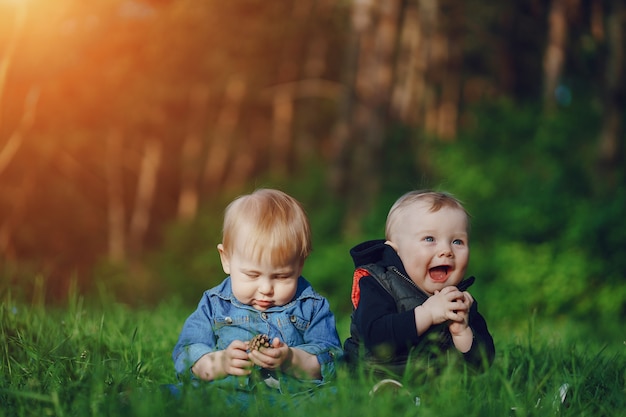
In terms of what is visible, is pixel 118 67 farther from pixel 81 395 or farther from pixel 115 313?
pixel 81 395

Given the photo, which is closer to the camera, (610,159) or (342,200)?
(610,159)

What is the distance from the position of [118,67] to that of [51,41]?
677cm

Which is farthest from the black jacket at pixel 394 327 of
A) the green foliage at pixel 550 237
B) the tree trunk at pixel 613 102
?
the tree trunk at pixel 613 102

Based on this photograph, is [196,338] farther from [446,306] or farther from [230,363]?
[446,306]

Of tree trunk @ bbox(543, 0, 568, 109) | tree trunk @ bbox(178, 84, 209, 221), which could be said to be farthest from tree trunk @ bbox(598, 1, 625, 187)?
tree trunk @ bbox(178, 84, 209, 221)

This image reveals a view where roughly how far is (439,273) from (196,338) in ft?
3.51

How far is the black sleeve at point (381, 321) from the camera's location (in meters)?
3.38

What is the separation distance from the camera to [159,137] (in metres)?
34.2

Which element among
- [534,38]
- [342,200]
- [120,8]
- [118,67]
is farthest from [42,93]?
[534,38]

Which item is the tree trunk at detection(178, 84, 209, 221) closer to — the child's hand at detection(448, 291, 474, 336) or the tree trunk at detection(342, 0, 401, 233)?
the tree trunk at detection(342, 0, 401, 233)

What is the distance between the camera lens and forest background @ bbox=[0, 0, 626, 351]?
36.7ft

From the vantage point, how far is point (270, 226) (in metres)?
3.59

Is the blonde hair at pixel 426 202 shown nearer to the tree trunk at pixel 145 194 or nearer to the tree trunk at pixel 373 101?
the tree trunk at pixel 373 101

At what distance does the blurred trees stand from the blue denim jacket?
29.0ft
